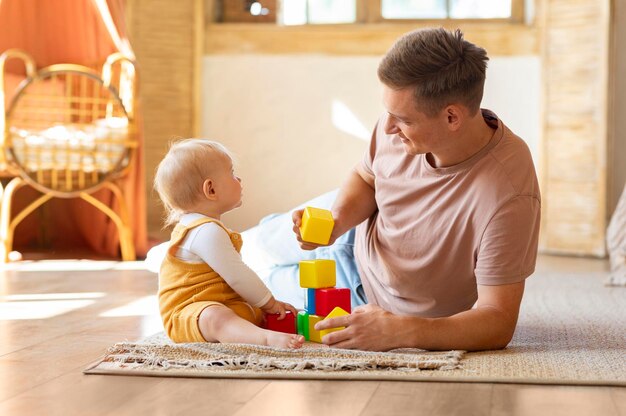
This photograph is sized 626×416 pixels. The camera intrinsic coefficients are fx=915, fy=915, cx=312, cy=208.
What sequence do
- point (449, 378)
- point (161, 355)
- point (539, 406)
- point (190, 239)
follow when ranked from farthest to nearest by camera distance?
1. point (190, 239)
2. point (161, 355)
3. point (449, 378)
4. point (539, 406)

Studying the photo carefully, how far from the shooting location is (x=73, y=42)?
13.0ft

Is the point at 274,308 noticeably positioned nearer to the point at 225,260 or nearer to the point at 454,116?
the point at 225,260

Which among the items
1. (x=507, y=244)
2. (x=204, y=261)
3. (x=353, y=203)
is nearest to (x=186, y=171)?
(x=204, y=261)

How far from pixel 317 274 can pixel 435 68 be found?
1.51 ft

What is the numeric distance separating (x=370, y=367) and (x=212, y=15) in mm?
3433

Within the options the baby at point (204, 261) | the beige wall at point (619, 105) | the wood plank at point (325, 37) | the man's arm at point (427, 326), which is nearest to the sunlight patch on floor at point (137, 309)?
the baby at point (204, 261)

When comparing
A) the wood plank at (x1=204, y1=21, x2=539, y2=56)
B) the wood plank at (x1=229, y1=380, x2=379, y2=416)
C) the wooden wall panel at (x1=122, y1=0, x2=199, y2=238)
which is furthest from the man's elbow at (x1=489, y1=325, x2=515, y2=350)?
the wooden wall panel at (x1=122, y1=0, x2=199, y2=238)

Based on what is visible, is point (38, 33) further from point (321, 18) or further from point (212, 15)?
point (321, 18)

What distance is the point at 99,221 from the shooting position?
395 centimetres

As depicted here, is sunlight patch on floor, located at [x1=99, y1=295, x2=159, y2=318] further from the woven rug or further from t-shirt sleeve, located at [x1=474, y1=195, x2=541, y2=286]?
t-shirt sleeve, located at [x1=474, y1=195, x2=541, y2=286]

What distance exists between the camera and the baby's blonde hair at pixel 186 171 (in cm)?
179

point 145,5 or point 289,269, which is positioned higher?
point 145,5

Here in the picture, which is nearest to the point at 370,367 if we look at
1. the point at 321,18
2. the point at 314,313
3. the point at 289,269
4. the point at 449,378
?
the point at 449,378

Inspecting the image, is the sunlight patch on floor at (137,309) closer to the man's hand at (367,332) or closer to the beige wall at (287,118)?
the man's hand at (367,332)
